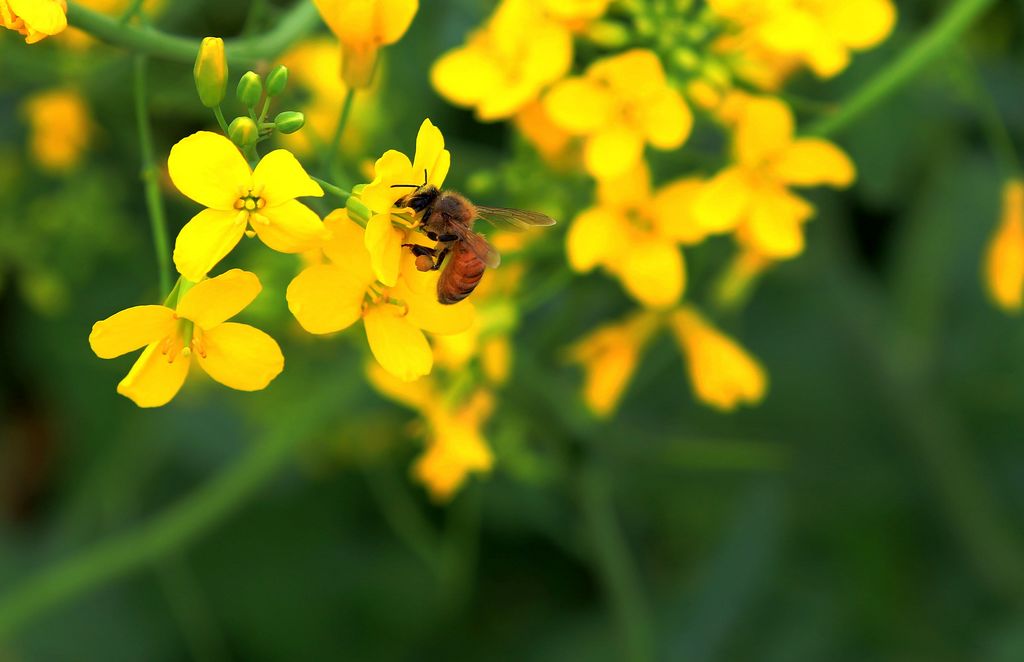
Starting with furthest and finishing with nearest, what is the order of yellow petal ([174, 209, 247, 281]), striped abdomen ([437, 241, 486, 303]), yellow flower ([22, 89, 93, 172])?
yellow flower ([22, 89, 93, 172]) → striped abdomen ([437, 241, 486, 303]) → yellow petal ([174, 209, 247, 281])

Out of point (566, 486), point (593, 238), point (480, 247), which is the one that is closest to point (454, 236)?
point (480, 247)

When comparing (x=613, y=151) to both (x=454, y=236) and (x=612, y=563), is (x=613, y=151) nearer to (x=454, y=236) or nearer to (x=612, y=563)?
(x=454, y=236)

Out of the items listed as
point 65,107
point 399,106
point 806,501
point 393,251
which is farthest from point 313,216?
point 806,501

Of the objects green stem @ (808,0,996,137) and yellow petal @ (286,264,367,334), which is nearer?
yellow petal @ (286,264,367,334)

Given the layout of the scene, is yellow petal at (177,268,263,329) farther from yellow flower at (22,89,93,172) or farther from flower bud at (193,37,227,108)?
yellow flower at (22,89,93,172)

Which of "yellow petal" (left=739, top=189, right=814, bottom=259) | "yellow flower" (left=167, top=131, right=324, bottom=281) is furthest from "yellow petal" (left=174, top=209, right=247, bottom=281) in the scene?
"yellow petal" (left=739, top=189, right=814, bottom=259)

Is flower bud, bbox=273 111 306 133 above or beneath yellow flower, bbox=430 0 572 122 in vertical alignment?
above

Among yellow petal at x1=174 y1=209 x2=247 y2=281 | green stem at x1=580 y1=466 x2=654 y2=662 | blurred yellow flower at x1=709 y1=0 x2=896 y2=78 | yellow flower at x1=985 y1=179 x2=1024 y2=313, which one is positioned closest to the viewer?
yellow petal at x1=174 y1=209 x2=247 y2=281

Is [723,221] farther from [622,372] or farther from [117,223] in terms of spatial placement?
[117,223]

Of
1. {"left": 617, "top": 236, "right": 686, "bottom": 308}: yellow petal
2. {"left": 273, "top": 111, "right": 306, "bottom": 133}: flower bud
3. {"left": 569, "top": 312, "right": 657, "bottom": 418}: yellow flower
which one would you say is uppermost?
{"left": 273, "top": 111, "right": 306, "bottom": 133}: flower bud
